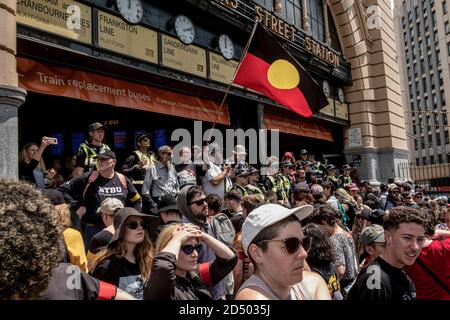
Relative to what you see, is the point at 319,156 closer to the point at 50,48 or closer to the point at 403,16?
the point at 50,48

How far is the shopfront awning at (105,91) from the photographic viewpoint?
7968 millimetres

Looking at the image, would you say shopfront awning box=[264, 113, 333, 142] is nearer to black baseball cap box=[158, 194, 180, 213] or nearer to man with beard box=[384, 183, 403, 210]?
man with beard box=[384, 183, 403, 210]

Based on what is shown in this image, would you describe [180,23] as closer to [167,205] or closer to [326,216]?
[167,205]

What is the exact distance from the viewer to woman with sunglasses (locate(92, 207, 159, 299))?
3.05m

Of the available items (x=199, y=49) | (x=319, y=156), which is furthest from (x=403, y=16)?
(x=199, y=49)

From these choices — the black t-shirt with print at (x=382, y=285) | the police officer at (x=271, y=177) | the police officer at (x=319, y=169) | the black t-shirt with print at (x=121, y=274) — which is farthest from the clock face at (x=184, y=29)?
the black t-shirt with print at (x=382, y=285)

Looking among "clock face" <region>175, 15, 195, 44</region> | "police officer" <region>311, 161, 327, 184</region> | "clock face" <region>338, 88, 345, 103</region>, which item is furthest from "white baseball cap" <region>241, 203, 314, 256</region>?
"clock face" <region>338, 88, 345, 103</region>

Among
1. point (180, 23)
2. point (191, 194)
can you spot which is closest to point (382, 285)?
point (191, 194)

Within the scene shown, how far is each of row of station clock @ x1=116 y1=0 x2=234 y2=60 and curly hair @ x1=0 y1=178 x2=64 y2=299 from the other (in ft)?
27.8

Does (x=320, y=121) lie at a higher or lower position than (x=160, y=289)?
higher

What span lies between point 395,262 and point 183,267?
5.05 feet

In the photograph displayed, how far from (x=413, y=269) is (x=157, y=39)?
8280mm

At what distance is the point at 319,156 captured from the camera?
804 inches

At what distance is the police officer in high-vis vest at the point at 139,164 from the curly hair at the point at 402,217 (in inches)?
186
